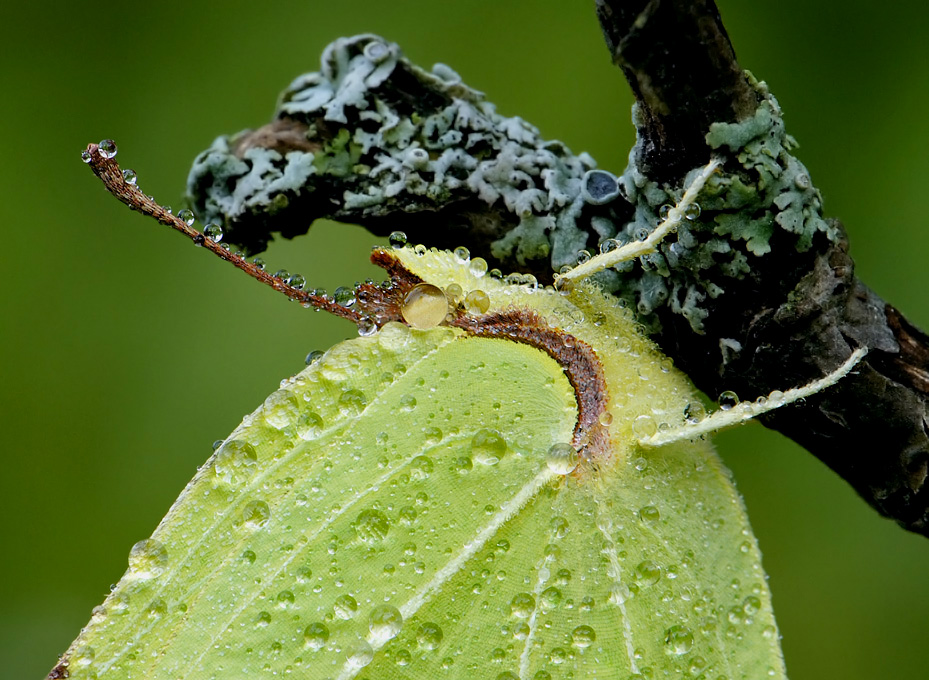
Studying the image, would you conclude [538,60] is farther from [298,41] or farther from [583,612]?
[583,612]

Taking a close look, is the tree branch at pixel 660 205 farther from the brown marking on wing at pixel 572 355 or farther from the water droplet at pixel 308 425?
the water droplet at pixel 308 425

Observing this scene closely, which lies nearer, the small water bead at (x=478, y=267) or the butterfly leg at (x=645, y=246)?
the butterfly leg at (x=645, y=246)

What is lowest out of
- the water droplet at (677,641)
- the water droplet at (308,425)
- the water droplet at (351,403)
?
the water droplet at (677,641)

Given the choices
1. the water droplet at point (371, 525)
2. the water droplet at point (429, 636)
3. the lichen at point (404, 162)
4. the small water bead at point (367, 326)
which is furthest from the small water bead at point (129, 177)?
the water droplet at point (429, 636)

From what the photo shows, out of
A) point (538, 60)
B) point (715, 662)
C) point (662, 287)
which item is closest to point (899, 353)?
point (662, 287)

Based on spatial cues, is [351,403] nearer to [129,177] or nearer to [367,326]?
[367,326]

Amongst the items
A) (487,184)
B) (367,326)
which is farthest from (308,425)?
(487,184)
